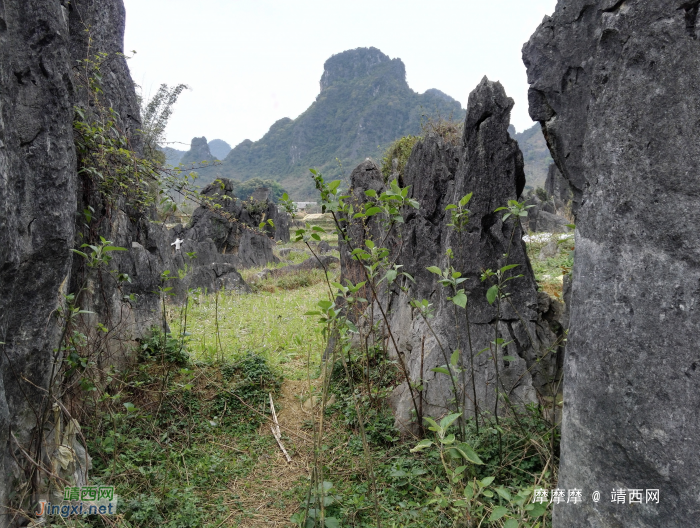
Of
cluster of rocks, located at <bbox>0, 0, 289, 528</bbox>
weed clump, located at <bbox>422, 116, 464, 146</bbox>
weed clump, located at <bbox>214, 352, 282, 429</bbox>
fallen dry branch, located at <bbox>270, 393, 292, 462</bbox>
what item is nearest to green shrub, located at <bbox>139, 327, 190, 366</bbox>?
weed clump, located at <bbox>214, 352, 282, 429</bbox>

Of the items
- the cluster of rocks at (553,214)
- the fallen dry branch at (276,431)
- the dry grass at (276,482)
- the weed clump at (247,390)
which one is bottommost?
the dry grass at (276,482)

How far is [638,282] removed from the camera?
63.4 inches

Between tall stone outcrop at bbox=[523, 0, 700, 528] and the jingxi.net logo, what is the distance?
2.63 metres

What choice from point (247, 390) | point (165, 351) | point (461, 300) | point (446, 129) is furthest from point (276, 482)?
point (446, 129)

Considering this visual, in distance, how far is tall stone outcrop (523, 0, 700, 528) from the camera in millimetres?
1502

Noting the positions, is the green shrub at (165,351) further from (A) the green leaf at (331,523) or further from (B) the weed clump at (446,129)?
(B) the weed clump at (446,129)

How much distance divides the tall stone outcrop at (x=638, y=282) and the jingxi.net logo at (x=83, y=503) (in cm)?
263

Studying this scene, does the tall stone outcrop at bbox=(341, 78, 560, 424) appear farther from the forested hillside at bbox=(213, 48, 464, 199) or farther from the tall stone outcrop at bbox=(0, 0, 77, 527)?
the forested hillside at bbox=(213, 48, 464, 199)

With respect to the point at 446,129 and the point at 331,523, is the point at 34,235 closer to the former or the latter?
the point at 331,523

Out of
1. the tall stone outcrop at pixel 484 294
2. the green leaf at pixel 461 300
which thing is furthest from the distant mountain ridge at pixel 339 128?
the green leaf at pixel 461 300

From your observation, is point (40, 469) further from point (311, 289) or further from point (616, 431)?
point (311, 289)

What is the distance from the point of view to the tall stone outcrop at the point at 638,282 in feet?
4.93

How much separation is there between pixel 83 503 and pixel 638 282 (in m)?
3.26

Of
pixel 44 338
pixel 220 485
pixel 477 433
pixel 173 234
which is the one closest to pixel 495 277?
pixel 477 433
